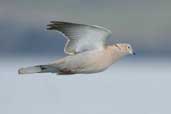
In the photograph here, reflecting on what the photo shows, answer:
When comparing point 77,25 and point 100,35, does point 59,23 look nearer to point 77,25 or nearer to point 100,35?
point 77,25

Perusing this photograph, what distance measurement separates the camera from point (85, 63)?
257cm

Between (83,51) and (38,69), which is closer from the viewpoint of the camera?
(38,69)

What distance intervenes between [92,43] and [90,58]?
0.17 metres

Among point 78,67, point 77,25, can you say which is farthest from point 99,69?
point 77,25

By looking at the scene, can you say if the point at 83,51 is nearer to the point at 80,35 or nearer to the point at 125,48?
the point at 80,35

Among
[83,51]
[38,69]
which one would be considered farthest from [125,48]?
[38,69]

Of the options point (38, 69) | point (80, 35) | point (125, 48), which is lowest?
point (38, 69)

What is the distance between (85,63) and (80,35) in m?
0.21

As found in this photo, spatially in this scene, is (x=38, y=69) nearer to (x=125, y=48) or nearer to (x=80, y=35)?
(x=80, y=35)

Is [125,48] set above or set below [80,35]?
below

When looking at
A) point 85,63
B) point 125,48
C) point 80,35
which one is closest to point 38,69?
point 85,63

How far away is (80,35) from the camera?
2719mm

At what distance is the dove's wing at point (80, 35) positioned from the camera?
8.41 ft

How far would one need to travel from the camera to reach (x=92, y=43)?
2775 millimetres
